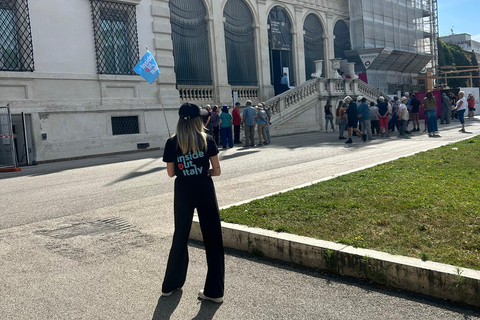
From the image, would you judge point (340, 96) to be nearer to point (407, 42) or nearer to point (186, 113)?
point (407, 42)

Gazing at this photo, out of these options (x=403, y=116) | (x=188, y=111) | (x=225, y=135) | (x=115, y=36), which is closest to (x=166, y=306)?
(x=188, y=111)

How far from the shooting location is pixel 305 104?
2656cm

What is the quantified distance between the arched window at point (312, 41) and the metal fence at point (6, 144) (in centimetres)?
2163

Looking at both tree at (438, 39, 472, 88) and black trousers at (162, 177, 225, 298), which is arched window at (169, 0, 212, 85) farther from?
tree at (438, 39, 472, 88)

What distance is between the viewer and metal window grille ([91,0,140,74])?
20141 millimetres

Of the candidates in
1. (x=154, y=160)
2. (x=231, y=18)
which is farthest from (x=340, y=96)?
(x=154, y=160)

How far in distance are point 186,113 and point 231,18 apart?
79.6 feet

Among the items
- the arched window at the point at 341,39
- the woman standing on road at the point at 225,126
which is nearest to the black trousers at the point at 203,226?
the woman standing on road at the point at 225,126

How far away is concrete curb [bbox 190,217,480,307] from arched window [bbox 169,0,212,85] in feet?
65.4

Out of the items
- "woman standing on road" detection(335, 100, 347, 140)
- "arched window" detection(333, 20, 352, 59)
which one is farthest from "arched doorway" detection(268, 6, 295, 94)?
"woman standing on road" detection(335, 100, 347, 140)

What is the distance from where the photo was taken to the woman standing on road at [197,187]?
4.19 metres

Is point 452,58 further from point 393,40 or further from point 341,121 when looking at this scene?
point 341,121

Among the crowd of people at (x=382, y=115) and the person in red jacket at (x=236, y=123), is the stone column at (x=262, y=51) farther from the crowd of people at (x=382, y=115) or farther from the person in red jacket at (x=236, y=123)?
the person in red jacket at (x=236, y=123)

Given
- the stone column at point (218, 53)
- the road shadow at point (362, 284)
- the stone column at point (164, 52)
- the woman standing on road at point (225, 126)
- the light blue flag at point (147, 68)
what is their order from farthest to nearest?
the stone column at point (218, 53) → the stone column at point (164, 52) → the woman standing on road at point (225, 126) → the light blue flag at point (147, 68) → the road shadow at point (362, 284)
